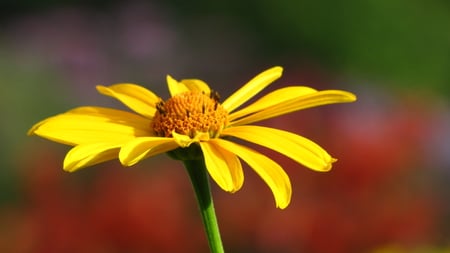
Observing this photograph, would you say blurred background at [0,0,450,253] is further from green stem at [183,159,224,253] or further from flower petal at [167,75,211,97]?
green stem at [183,159,224,253]

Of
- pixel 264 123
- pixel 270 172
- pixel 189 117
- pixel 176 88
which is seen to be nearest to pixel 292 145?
pixel 270 172

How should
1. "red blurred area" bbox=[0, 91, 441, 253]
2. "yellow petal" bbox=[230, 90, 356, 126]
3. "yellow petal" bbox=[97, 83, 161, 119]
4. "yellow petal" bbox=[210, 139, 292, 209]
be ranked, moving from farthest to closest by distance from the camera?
"red blurred area" bbox=[0, 91, 441, 253] → "yellow petal" bbox=[97, 83, 161, 119] → "yellow petal" bbox=[230, 90, 356, 126] → "yellow petal" bbox=[210, 139, 292, 209]

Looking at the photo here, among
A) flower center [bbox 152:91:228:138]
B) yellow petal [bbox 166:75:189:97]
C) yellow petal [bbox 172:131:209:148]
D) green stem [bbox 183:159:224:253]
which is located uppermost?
yellow petal [bbox 166:75:189:97]

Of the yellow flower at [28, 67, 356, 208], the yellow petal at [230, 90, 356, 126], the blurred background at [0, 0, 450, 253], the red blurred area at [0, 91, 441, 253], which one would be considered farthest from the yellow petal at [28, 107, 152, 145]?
the red blurred area at [0, 91, 441, 253]

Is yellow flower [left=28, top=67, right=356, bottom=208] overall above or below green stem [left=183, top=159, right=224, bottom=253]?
above

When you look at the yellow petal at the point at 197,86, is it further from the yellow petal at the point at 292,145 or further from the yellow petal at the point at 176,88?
the yellow petal at the point at 292,145

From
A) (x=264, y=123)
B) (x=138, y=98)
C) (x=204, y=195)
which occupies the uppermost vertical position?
(x=264, y=123)

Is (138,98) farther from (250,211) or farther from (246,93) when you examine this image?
(250,211)
